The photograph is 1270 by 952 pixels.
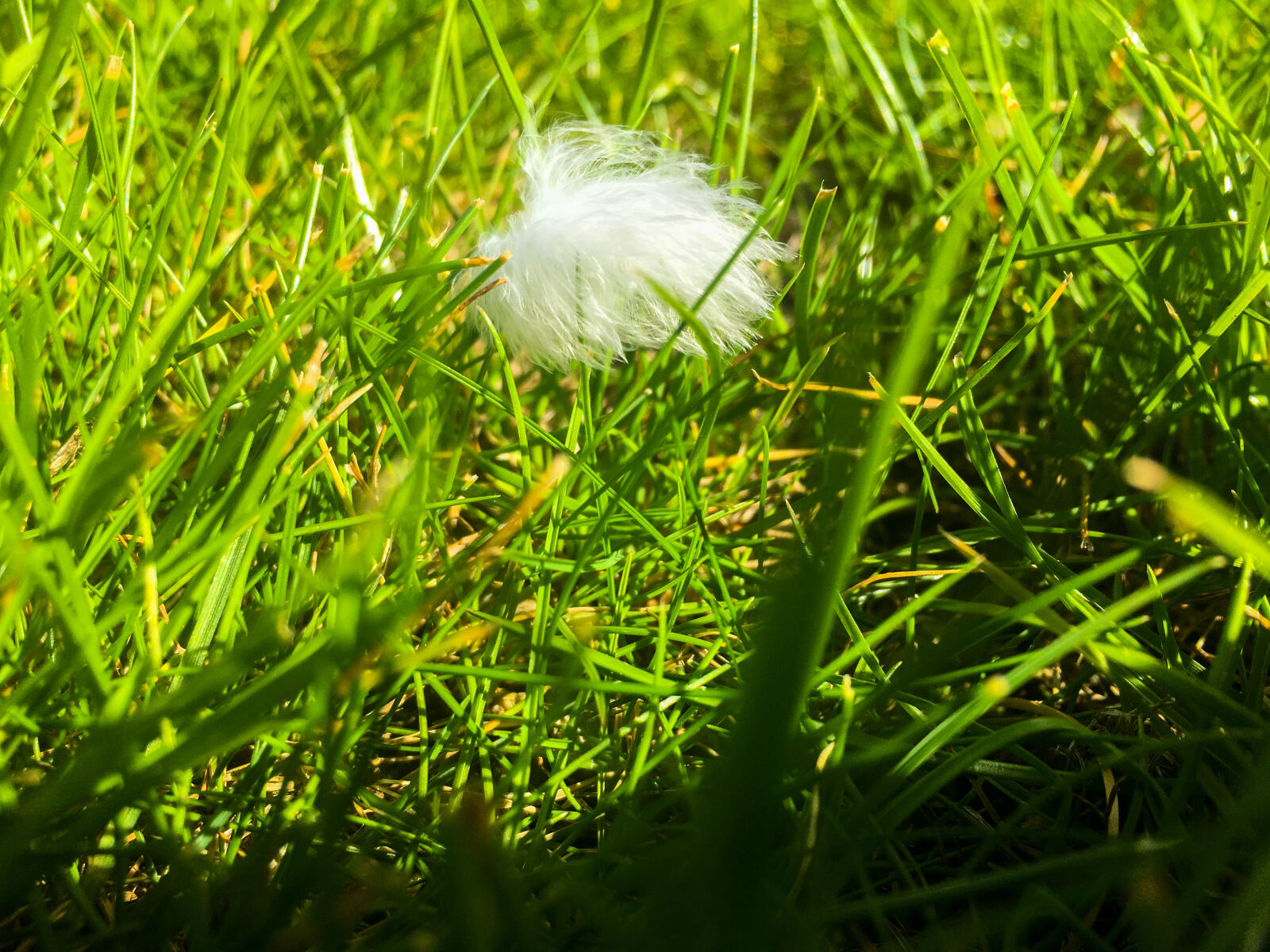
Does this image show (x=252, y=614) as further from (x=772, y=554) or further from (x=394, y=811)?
(x=772, y=554)

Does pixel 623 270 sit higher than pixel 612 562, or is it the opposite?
pixel 623 270

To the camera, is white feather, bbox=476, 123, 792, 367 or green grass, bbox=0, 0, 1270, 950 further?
white feather, bbox=476, 123, 792, 367

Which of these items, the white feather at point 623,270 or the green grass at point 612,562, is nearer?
the green grass at point 612,562

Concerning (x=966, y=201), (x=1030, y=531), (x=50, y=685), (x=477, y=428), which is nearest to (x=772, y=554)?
(x=1030, y=531)
